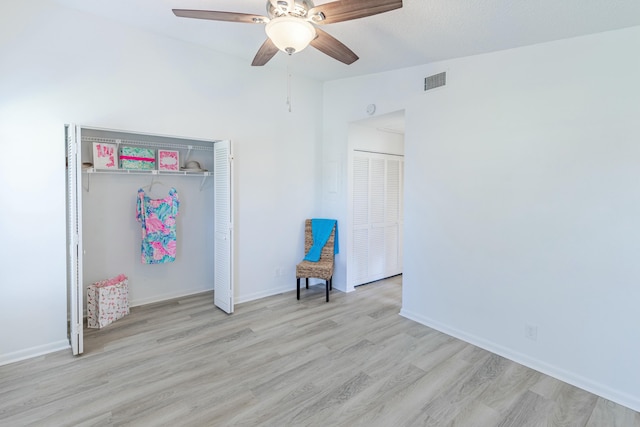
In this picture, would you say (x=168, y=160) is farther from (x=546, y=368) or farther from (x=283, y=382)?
(x=546, y=368)

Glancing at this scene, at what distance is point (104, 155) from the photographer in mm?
3219

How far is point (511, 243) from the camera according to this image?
272 centimetres

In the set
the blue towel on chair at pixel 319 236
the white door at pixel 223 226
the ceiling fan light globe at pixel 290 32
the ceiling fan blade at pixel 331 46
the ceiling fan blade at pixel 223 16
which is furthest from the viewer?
the blue towel on chair at pixel 319 236

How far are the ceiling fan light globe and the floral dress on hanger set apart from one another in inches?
98.8

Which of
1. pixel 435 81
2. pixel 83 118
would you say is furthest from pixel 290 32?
pixel 83 118

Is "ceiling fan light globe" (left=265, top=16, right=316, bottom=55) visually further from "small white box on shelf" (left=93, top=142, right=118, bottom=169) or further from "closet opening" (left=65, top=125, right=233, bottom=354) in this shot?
"small white box on shelf" (left=93, top=142, right=118, bottom=169)

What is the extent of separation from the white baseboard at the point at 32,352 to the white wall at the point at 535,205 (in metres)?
3.51

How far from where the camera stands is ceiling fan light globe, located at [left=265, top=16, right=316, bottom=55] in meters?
1.80

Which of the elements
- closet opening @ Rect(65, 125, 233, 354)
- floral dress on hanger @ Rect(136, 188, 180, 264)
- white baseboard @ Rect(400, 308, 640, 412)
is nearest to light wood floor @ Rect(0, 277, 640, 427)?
white baseboard @ Rect(400, 308, 640, 412)

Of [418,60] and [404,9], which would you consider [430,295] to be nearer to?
[418,60]

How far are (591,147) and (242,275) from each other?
371cm

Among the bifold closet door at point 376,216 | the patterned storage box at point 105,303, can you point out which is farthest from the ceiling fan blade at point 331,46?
the patterned storage box at point 105,303

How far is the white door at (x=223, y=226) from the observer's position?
11.5 feet

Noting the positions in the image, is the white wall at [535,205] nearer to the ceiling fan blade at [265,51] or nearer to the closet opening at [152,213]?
the ceiling fan blade at [265,51]
